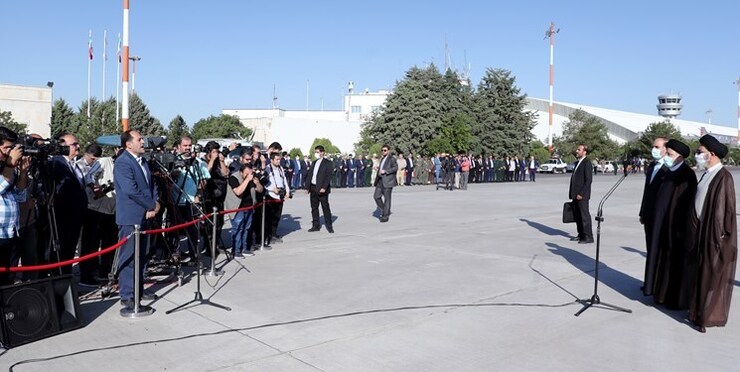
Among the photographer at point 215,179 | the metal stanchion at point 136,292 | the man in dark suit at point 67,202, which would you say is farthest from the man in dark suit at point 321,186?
the metal stanchion at point 136,292

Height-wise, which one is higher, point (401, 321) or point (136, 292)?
point (136, 292)

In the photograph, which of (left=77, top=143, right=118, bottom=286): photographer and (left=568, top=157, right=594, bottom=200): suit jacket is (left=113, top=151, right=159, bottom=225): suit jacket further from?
(left=568, top=157, right=594, bottom=200): suit jacket

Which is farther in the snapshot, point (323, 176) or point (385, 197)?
point (385, 197)

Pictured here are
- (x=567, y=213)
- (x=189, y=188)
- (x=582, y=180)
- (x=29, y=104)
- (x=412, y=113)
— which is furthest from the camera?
(x=412, y=113)

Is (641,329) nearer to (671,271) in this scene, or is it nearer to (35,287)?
(671,271)

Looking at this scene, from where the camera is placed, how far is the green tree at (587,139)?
73.9 meters

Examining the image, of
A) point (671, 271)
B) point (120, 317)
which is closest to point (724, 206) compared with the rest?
point (671, 271)

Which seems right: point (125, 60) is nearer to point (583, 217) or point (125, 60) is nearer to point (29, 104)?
point (583, 217)

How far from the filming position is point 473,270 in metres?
9.48

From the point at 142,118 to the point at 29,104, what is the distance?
1088cm

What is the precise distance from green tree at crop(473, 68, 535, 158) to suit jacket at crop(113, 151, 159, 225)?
164 ft

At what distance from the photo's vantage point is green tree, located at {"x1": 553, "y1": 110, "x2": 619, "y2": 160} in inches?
2908

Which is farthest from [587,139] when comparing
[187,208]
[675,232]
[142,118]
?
[675,232]

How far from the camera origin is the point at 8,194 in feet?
20.3
